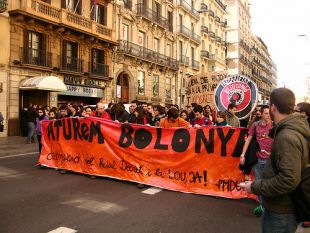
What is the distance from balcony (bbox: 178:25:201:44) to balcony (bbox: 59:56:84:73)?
17.5 metres

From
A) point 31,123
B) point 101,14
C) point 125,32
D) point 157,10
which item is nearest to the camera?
point 31,123

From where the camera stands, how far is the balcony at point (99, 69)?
2458 centimetres

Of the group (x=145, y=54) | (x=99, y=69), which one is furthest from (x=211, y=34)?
(x=99, y=69)

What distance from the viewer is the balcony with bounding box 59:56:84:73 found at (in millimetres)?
21859

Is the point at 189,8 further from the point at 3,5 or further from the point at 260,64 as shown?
the point at 260,64

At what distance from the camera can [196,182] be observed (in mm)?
6469

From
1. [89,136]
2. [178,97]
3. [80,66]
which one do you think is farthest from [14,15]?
[178,97]

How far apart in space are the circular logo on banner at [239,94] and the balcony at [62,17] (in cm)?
1353

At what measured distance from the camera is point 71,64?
2280 cm

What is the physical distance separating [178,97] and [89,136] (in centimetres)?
3058

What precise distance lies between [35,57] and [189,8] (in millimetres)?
24748

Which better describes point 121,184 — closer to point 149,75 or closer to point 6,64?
point 6,64

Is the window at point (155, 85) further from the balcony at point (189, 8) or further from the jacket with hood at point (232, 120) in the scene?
the jacket with hood at point (232, 120)

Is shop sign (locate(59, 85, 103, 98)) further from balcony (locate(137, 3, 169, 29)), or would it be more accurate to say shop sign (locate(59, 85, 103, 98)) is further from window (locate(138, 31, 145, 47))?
balcony (locate(137, 3, 169, 29))
